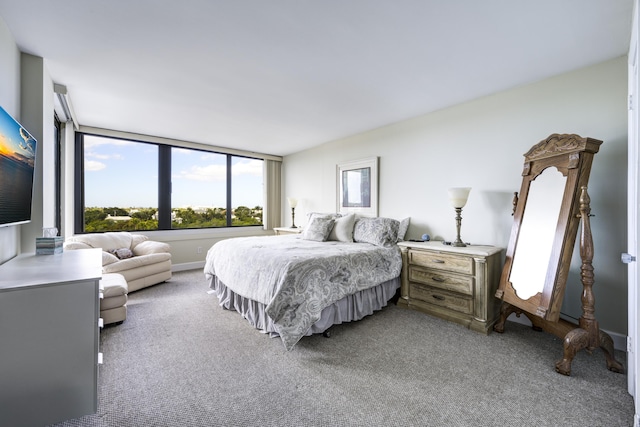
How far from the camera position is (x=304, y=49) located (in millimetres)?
2223

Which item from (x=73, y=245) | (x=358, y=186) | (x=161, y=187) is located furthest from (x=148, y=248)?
(x=358, y=186)

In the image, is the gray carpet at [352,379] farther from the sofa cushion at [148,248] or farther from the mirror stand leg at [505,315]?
the sofa cushion at [148,248]

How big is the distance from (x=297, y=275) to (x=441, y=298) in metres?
1.63

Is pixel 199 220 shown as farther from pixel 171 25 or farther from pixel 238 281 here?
pixel 171 25

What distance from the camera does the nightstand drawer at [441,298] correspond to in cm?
280

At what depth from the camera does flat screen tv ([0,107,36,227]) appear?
5.60 ft

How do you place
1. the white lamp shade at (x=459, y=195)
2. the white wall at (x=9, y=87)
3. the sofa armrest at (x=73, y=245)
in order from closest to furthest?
the white wall at (x=9, y=87) → the white lamp shade at (x=459, y=195) → the sofa armrest at (x=73, y=245)

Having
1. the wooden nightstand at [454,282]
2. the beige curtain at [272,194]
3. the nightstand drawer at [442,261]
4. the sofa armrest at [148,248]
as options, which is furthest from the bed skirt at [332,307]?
the beige curtain at [272,194]

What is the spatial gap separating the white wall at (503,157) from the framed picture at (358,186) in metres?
A: 0.12

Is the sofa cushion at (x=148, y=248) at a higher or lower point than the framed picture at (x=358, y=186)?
lower

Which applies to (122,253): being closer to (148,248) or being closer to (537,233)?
(148,248)

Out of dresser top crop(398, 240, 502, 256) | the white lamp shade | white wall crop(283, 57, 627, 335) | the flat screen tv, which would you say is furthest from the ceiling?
dresser top crop(398, 240, 502, 256)

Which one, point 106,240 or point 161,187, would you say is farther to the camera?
point 161,187

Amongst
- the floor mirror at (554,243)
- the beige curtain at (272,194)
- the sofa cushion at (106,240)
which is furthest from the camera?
the beige curtain at (272,194)
